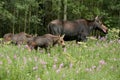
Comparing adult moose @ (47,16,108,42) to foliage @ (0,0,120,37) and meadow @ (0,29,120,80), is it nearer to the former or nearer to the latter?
meadow @ (0,29,120,80)

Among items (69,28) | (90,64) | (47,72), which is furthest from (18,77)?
(69,28)

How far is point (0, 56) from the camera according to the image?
8.38m

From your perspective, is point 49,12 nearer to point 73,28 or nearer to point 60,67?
point 73,28

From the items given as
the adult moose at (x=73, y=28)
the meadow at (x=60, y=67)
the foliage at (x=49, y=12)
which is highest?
the meadow at (x=60, y=67)

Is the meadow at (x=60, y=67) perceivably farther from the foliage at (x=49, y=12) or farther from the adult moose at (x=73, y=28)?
the foliage at (x=49, y=12)

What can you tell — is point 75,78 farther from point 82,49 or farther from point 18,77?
point 82,49

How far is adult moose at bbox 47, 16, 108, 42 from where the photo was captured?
14.7 m

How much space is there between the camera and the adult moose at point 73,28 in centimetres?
1467

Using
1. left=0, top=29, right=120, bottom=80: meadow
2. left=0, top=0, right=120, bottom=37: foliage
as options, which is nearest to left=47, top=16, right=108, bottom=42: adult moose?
left=0, top=29, right=120, bottom=80: meadow

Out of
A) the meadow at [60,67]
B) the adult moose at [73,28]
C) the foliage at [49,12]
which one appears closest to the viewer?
the meadow at [60,67]

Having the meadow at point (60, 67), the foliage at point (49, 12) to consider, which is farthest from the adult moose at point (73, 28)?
the foliage at point (49, 12)

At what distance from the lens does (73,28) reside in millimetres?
15117

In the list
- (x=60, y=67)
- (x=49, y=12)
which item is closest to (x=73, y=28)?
(x=60, y=67)

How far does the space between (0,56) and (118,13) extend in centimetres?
1960
